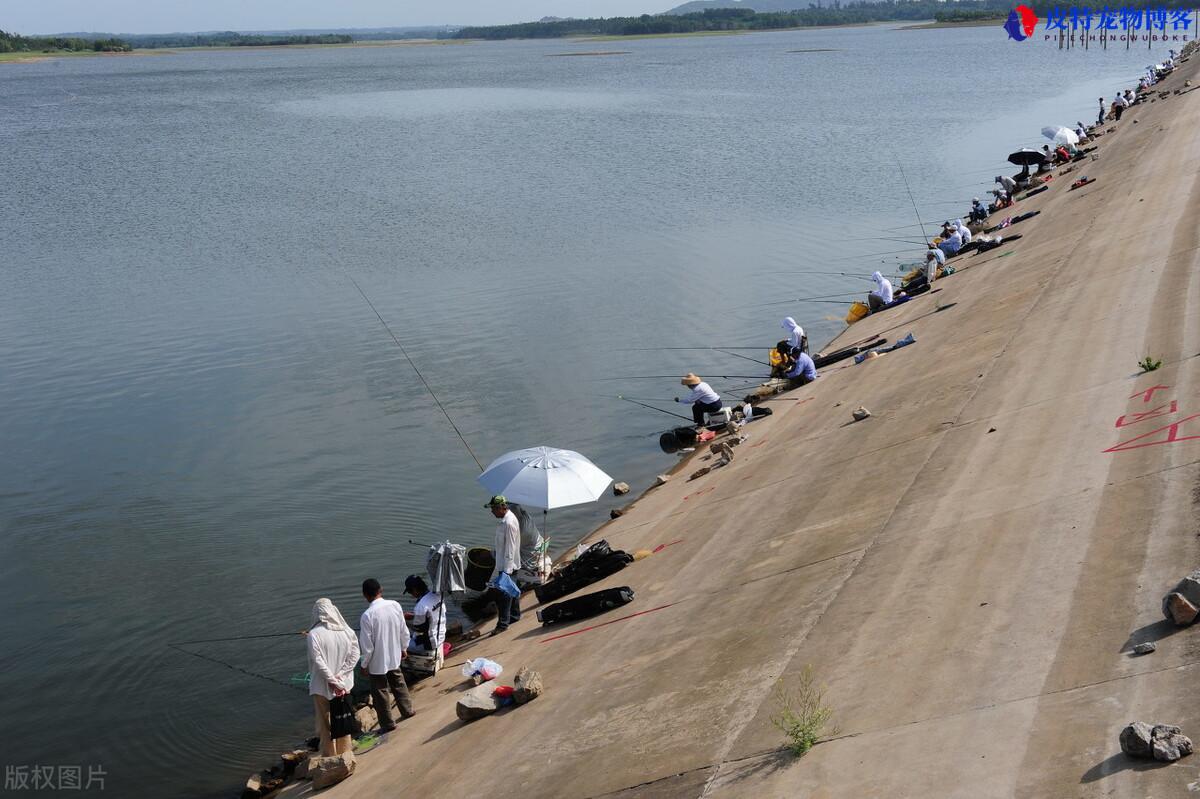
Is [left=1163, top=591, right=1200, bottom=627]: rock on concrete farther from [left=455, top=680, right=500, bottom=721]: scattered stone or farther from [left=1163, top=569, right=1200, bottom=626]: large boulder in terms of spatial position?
[left=455, top=680, right=500, bottom=721]: scattered stone

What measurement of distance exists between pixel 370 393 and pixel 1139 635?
17805 mm

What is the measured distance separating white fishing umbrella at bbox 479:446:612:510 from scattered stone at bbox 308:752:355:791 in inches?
164

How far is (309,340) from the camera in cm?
2794

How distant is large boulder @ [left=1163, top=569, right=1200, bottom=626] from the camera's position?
836 cm

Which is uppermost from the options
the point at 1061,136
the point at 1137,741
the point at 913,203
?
the point at 1061,136

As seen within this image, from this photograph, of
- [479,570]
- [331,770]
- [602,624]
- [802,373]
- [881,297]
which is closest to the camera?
[331,770]

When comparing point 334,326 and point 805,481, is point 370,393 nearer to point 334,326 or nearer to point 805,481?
point 334,326

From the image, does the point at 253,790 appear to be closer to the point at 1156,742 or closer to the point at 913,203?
the point at 1156,742

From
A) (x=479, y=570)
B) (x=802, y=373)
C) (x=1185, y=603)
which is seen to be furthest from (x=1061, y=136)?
(x=1185, y=603)

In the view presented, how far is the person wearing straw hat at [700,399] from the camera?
21.4 meters

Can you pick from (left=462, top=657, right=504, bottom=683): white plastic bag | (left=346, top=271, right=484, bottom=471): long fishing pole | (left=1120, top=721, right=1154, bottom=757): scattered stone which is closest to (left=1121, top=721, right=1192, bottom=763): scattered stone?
(left=1120, top=721, right=1154, bottom=757): scattered stone

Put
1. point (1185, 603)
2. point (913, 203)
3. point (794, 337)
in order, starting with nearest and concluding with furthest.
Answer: point (1185, 603), point (794, 337), point (913, 203)

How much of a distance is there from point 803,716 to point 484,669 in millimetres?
4743

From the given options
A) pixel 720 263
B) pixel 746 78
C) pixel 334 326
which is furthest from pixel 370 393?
pixel 746 78
